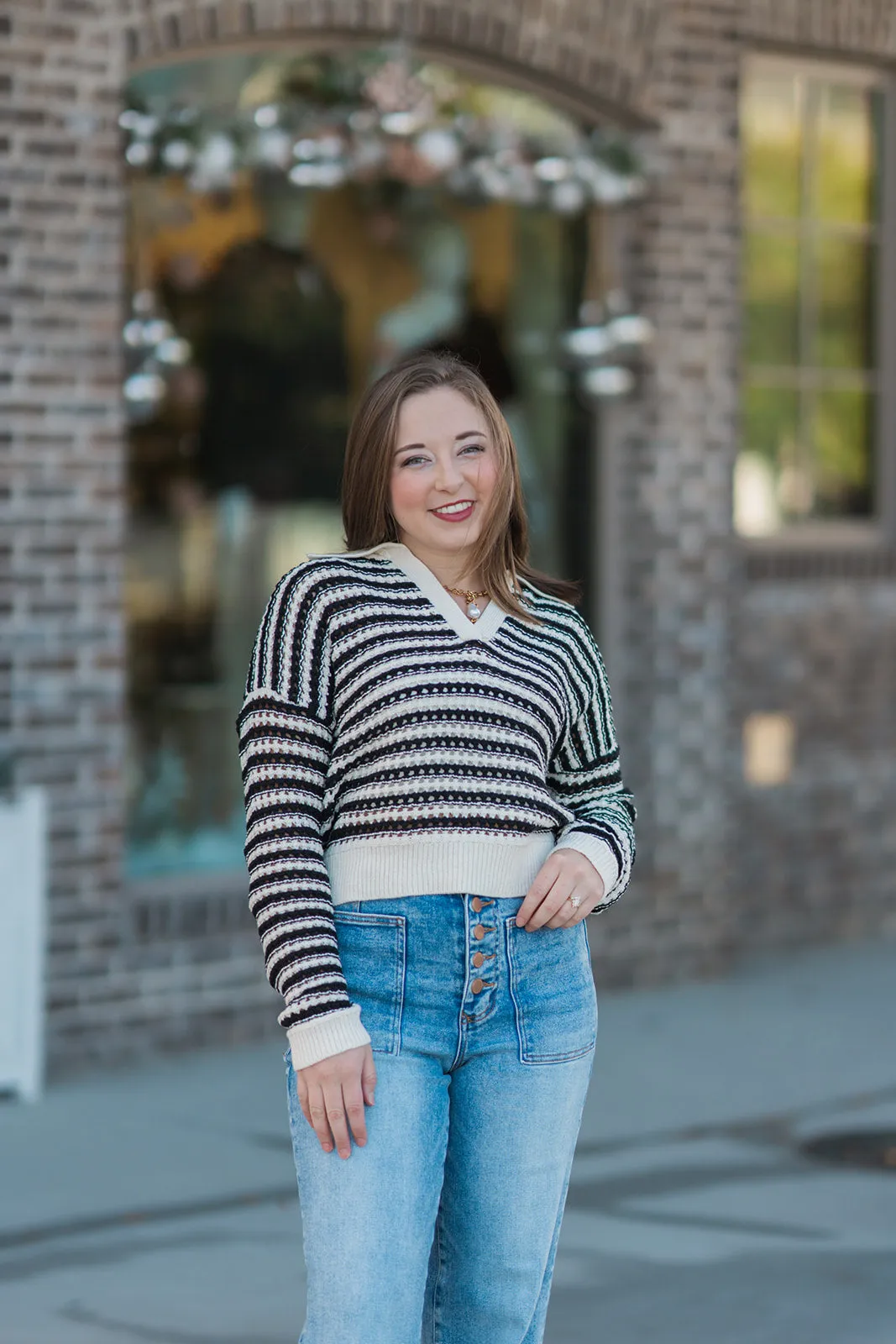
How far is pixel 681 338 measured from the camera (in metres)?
9.12

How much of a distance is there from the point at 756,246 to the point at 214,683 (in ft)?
10.3

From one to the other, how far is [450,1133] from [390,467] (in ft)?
3.01

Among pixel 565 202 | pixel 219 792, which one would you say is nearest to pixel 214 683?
pixel 219 792

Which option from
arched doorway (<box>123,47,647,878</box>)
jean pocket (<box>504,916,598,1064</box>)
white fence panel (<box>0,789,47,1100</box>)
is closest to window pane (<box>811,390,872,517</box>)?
arched doorway (<box>123,47,647,878</box>)

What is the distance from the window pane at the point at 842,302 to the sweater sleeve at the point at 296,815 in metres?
7.41

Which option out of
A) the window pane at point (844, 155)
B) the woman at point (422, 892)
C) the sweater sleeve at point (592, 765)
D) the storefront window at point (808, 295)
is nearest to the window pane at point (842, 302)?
the storefront window at point (808, 295)

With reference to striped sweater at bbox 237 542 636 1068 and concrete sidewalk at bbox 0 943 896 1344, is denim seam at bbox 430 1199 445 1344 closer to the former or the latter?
striped sweater at bbox 237 542 636 1068

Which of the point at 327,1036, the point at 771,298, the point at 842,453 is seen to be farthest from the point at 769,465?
the point at 327,1036

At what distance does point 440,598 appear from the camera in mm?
3146

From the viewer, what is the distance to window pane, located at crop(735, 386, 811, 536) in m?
Answer: 9.84

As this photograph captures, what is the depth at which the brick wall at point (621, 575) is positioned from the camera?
7.22 meters

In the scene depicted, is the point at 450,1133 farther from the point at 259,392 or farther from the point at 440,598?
the point at 259,392

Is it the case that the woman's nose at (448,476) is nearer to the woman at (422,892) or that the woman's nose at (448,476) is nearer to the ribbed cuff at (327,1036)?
the woman at (422,892)

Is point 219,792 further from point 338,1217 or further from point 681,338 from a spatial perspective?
point 338,1217
